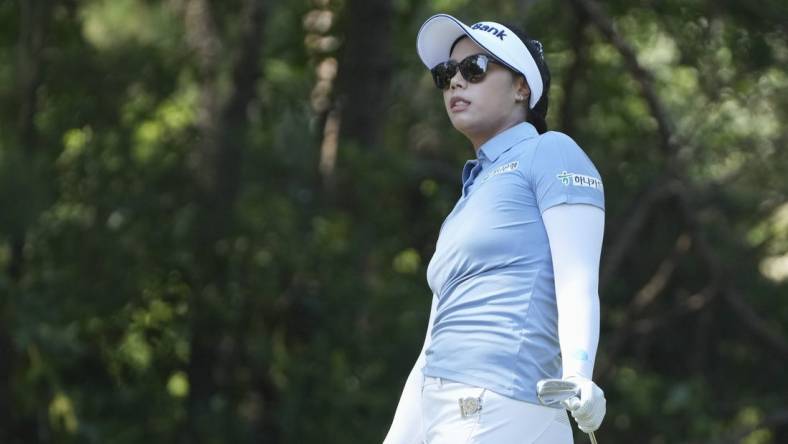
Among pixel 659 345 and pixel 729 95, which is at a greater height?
pixel 729 95

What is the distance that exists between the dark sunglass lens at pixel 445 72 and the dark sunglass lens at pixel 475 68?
33 mm

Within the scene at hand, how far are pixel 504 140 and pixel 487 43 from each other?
19 cm

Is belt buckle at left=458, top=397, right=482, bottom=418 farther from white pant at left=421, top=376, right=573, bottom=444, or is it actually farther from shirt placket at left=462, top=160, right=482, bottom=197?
shirt placket at left=462, top=160, right=482, bottom=197

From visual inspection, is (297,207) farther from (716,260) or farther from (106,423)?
(716,260)

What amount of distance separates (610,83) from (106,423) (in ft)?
13.3

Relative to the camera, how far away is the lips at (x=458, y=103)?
294cm

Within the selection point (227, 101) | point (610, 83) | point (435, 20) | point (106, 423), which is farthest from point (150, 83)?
point (435, 20)

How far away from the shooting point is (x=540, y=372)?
271 centimetres

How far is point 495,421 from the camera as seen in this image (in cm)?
268

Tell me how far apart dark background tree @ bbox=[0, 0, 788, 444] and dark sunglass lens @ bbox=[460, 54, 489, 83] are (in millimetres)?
5643

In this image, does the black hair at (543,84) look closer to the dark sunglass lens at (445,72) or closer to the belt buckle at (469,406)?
the dark sunglass lens at (445,72)

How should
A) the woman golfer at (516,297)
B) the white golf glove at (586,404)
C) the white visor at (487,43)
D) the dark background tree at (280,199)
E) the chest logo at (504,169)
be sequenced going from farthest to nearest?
1. the dark background tree at (280,199)
2. the white visor at (487,43)
3. the chest logo at (504,169)
4. the woman golfer at (516,297)
5. the white golf glove at (586,404)

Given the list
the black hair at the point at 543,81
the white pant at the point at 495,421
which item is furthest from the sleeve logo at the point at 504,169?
the white pant at the point at 495,421

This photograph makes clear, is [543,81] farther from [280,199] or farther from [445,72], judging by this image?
[280,199]
